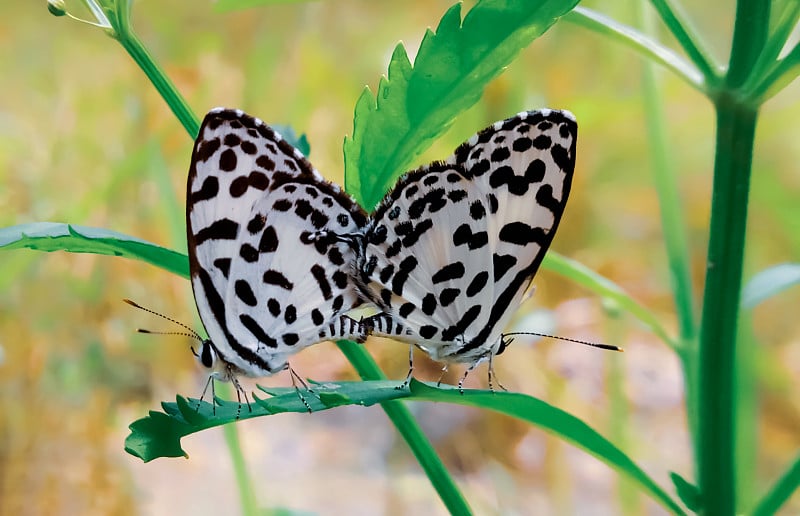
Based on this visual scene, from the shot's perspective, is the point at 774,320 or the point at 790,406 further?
the point at 774,320

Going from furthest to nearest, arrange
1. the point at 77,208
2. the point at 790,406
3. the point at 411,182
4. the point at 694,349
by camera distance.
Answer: the point at 790,406
the point at 77,208
the point at 694,349
the point at 411,182

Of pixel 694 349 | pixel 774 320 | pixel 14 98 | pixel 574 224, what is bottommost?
pixel 694 349

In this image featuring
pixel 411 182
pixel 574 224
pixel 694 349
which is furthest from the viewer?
pixel 574 224

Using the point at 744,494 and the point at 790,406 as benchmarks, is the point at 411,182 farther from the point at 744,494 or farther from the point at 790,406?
the point at 790,406

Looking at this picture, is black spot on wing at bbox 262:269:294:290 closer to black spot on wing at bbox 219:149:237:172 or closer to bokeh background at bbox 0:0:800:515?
black spot on wing at bbox 219:149:237:172

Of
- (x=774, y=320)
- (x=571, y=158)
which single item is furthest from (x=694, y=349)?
(x=774, y=320)

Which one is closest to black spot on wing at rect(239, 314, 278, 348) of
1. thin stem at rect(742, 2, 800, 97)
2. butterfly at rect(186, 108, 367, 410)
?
butterfly at rect(186, 108, 367, 410)
